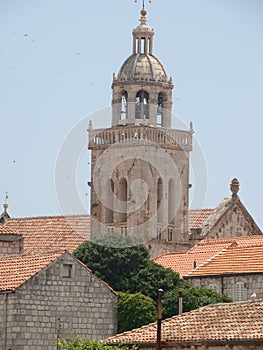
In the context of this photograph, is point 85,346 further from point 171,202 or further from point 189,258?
point 171,202

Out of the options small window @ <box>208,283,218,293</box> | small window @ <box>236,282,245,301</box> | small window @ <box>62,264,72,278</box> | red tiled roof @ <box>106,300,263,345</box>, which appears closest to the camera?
red tiled roof @ <box>106,300,263,345</box>

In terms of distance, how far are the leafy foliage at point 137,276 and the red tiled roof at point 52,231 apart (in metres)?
24.4

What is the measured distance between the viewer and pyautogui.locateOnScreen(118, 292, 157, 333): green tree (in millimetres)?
78500

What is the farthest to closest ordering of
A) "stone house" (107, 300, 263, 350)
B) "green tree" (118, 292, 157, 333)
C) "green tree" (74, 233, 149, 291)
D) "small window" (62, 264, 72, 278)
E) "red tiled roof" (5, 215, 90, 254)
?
"red tiled roof" (5, 215, 90, 254)
"green tree" (74, 233, 149, 291)
"green tree" (118, 292, 157, 333)
"small window" (62, 264, 72, 278)
"stone house" (107, 300, 263, 350)

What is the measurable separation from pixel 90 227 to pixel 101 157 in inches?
172

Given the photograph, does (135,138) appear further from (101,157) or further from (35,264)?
(35,264)

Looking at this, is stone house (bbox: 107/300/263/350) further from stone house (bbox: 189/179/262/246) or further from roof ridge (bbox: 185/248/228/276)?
stone house (bbox: 189/179/262/246)

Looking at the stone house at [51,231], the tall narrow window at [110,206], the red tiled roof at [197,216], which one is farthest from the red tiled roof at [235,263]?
the red tiled roof at [197,216]

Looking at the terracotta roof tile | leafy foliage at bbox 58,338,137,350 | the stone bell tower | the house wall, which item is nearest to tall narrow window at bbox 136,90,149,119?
the stone bell tower

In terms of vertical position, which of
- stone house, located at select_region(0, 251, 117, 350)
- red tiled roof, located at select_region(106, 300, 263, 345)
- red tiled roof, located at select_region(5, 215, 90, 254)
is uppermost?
red tiled roof, located at select_region(5, 215, 90, 254)

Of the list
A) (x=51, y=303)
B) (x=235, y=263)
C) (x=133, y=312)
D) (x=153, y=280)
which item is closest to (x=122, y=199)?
(x=235, y=263)

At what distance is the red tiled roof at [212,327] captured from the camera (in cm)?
6506

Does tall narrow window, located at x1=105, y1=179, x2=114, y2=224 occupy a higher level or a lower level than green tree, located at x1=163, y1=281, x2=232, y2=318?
higher

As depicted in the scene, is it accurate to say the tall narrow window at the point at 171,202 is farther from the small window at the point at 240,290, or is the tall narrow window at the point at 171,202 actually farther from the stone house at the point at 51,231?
the small window at the point at 240,290
